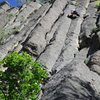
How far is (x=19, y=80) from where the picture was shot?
16281 millimetres

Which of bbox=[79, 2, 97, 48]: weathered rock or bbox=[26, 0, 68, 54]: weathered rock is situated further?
bbox=[79, 2, 97, 48]: weathered rock

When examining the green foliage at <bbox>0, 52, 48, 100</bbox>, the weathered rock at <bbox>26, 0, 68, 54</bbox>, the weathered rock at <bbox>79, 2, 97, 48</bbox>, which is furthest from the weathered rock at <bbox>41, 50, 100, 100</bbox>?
the weathered rock at <bbox>79, 2, 97, 48</bbox>

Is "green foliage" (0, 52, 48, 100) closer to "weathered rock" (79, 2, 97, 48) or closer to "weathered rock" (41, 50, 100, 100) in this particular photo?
"weathered rock" (41, 50, 100, 100)

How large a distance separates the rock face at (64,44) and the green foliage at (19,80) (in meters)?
0.64

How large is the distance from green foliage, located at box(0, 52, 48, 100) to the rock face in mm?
639

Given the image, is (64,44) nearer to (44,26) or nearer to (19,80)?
(44,26)

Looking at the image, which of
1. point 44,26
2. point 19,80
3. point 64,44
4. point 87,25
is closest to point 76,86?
point 19,80

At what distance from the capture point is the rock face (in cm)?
1506

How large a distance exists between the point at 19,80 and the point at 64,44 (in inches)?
458

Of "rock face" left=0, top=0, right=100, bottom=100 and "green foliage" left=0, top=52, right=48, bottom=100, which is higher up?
"green foliage" left=0, top=52, right=48, bottom=100

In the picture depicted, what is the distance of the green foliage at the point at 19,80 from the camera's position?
52.7 ft

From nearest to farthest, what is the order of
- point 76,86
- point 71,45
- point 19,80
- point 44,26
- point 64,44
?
point 76,86 → point 19,80 → point 71,45 → point 64,44 → point 44,26

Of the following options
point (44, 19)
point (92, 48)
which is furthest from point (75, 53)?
point (44, 19)

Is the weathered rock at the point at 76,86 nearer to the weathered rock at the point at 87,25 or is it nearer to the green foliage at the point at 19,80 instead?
the green foliage at the point at 19,80
